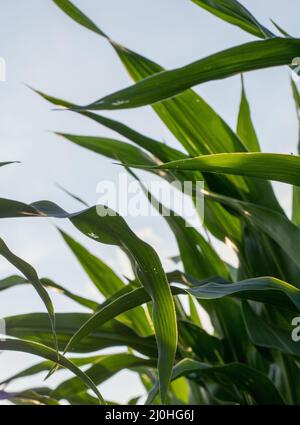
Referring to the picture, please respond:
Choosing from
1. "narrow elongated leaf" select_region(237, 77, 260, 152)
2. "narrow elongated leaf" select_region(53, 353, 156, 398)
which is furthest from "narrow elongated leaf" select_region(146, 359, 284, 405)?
"narrow elongated leaf" select_region(237, 77, 260, 152)

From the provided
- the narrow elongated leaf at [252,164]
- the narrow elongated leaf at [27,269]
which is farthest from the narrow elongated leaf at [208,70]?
the narrow elongated leaf at [27,269]

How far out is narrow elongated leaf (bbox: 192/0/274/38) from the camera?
2.75 ft

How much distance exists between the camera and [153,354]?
0.98 metres

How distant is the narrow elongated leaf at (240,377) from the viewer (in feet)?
2.70

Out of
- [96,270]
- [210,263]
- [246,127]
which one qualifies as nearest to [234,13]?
[246,127]

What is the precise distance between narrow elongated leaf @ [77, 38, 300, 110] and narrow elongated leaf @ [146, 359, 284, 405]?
0.30 m

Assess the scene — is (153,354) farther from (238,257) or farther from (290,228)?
(290,228)

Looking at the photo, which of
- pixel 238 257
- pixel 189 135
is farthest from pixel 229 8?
pixel 238 257

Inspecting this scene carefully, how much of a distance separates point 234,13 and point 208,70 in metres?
0.13

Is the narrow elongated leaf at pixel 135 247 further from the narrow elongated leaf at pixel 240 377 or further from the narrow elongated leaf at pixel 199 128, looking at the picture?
the narrow elongated leaf at pixel 199 128

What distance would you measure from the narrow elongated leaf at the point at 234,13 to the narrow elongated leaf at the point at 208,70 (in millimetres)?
67

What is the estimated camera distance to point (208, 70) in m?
0.77

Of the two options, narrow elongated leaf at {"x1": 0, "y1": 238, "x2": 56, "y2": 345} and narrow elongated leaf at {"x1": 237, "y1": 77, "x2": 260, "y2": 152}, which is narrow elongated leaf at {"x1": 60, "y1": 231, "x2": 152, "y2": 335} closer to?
narrow elongated leaf at {"x1": 237, "y1": 77, "x2": 260, "y2": 152}
